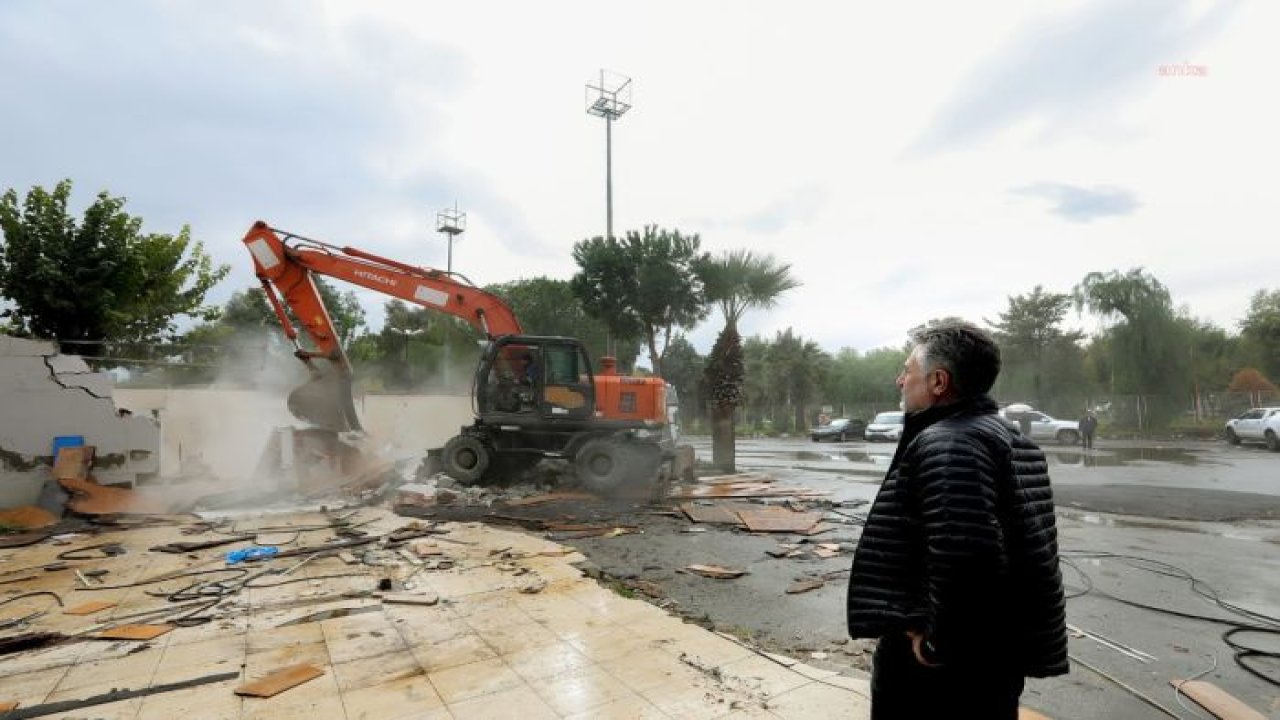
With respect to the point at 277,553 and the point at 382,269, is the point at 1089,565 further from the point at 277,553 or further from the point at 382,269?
the point at 382,269

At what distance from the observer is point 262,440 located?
15.6 metres

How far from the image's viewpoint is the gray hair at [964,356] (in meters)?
2.05

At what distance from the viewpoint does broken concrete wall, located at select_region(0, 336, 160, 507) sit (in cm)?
911

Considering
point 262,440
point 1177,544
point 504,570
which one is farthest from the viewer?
point 262,440

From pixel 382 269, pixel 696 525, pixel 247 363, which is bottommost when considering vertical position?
pixel 696 525

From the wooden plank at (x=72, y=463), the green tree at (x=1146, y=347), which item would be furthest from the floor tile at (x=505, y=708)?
the green tree at (x=1146, y=347)

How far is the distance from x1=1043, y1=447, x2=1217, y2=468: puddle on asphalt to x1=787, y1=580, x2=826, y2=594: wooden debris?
47.2ft

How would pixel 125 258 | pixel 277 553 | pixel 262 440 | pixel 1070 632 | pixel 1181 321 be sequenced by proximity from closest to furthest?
pixel 1070 632 → pixel 277 553 → pixel 125 258 → pixel 262 440 → pixel 1181 321

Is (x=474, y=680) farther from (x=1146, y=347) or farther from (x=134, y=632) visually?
(x=1146, y=347)

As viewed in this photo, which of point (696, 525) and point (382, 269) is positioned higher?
point (382, 269)

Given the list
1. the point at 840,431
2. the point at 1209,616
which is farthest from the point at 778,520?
the point at 840,431

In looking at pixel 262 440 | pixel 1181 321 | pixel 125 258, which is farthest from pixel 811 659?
pixel 1181 321

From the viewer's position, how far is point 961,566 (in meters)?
1.75

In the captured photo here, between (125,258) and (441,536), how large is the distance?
1222cm
